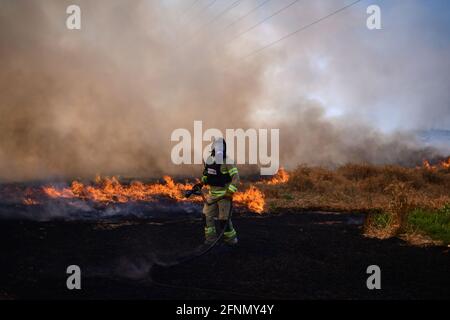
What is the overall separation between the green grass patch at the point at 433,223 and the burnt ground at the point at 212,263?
119cm

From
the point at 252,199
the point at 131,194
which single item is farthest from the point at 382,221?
the point at 131,194

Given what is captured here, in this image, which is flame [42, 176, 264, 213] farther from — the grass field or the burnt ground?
the burnt ground

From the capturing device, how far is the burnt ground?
6594 mm

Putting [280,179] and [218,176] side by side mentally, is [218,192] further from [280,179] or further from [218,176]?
[280,179]

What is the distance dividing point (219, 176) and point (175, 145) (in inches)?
1121

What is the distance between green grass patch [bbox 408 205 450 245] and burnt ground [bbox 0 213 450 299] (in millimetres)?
1189

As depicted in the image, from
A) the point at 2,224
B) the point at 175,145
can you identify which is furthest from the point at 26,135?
the point at 2,224

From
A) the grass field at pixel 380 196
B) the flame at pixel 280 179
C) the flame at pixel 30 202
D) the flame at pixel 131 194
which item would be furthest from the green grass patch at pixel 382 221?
the flame at pixel 30 202

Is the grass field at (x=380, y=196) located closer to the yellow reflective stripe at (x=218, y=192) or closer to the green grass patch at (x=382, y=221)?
the green grass patch at (x=382, y=221)

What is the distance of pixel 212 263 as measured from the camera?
8.32m

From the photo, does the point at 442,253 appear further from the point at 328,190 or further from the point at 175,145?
the point at 175,145

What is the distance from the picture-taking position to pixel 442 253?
361 inches

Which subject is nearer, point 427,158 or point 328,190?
point 328,190

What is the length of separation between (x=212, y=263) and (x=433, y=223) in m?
7.12
